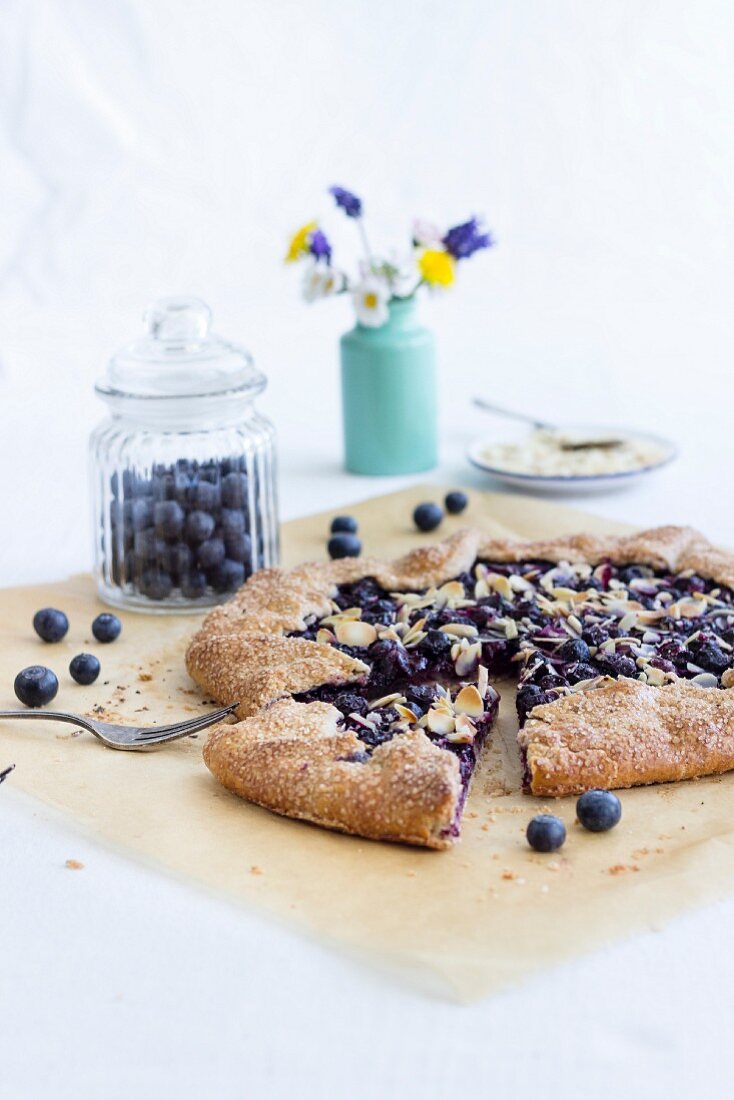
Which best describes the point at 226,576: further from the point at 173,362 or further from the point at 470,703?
the point at 470,703

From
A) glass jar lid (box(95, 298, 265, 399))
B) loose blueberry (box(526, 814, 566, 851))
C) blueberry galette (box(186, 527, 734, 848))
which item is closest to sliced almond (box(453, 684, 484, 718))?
blueberry galette (box(186, 527, 734, 848))

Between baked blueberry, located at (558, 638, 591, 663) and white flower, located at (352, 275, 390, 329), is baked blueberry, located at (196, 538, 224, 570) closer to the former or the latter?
baked blueberry, located at (558, 638, 591, 663)

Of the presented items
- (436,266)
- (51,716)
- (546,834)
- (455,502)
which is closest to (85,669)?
(51,716)

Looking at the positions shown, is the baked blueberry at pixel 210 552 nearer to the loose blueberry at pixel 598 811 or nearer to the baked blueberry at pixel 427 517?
the baked blueberry at pixel 427 517

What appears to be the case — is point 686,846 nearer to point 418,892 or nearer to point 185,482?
point 418,892

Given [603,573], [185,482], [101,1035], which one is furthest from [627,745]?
[185,482]

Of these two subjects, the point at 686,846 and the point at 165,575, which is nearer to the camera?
the point at 686,846

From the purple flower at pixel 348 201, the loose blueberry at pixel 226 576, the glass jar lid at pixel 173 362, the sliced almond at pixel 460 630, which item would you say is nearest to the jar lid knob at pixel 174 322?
the glass jar lid at pixel 173 362
